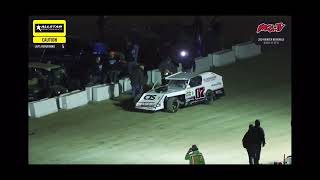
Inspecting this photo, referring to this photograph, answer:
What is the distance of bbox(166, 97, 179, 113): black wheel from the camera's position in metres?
21.7

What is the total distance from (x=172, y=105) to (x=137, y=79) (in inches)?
76.9

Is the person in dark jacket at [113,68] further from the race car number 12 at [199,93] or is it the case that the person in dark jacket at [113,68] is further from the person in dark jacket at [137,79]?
the race car number 12 at [199,93]

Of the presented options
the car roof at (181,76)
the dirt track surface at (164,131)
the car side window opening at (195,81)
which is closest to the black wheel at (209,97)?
the dirt track surface at (164,131)

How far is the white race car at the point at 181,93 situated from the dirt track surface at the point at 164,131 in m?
0.30

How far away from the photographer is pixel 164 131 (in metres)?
20.2

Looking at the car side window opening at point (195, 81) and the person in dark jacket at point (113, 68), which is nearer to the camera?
the car side window opening at point (195, 81)

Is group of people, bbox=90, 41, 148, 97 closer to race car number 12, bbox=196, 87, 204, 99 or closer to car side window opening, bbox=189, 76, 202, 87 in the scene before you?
car side window opening, bbox=189, 76, 202, 87

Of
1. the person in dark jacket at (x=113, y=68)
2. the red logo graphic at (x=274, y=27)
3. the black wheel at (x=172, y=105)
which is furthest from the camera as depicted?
the red logo graphic at (x=274, y=27)

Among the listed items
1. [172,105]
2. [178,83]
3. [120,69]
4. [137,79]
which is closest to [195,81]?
[178,83]

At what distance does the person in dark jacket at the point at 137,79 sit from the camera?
23.1 metres

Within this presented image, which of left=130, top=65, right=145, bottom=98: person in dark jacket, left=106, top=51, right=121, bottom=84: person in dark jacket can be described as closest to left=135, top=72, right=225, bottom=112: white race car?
left=130, top=65, right=145, bottom=98: person in dark jacket

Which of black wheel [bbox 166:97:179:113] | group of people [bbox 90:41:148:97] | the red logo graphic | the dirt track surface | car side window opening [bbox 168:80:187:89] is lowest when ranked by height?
the dirt track surface
